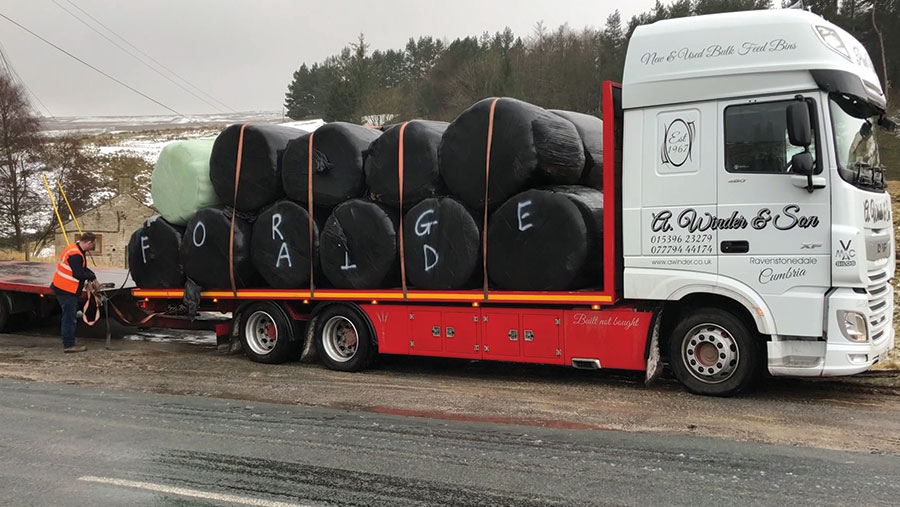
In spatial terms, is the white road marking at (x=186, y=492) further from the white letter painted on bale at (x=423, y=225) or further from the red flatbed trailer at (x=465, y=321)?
the white letter painted on bale at (x=423, y=225)

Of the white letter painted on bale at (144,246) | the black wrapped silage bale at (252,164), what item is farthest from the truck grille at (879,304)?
the white letter painted on bale at (144,246)

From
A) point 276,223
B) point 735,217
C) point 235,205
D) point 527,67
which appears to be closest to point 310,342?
point 276,223

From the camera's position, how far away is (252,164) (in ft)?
30.0

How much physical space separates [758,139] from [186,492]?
5.37 m

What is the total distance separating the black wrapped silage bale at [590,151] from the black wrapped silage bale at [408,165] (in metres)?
1.42

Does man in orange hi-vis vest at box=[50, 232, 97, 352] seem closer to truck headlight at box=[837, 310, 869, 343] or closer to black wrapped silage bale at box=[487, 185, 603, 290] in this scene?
black wrapped silage bale at box=[487, 185, 603, 290]

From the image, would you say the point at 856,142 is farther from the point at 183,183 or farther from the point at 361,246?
the point at 183,183

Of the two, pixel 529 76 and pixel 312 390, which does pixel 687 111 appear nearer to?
pixel 312 390

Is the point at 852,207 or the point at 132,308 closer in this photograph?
the point at 852,207

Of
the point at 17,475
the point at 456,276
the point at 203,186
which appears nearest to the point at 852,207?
the point at 456,276

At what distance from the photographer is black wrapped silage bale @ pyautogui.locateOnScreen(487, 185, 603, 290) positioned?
6.97m

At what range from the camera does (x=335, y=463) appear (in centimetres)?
493

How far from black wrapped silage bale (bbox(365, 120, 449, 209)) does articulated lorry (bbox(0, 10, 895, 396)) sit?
4.40ft

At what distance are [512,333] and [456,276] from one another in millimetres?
866
